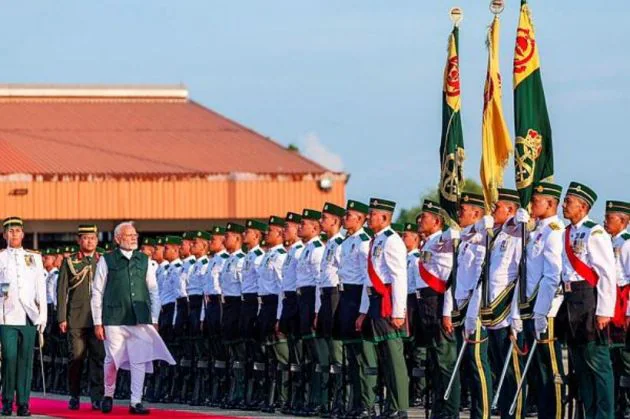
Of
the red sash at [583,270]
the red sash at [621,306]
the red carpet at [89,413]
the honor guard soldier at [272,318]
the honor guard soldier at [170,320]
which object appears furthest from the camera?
the honor guard soldier at [170,320]

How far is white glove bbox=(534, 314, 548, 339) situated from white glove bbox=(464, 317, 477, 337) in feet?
3.39

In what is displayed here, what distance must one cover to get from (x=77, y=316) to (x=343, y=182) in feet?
112

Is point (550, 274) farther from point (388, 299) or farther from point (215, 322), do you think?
point (215, 322)

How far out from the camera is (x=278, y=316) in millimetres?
20031

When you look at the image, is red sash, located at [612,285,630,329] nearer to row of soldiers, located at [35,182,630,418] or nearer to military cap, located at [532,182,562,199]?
row of soldiers, located at [35,182,630,418]

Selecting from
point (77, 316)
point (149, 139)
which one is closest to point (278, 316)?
point (77, 316)

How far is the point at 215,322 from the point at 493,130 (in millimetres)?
4968

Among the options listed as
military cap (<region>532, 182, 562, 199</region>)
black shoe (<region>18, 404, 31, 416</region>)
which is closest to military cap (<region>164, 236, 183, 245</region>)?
black shoe (<region>18, 404, 31, 416</region>)

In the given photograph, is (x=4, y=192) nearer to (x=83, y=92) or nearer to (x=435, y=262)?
(x=83, y=92)

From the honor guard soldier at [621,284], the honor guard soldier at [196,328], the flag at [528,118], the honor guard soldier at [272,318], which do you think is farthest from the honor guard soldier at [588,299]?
the honor guard soldier at [196,328]

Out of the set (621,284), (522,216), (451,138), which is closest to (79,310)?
(451,138)

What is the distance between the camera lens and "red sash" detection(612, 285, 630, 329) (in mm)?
14901

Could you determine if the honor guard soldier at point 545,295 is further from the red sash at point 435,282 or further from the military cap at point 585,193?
the red sash at point 435,282

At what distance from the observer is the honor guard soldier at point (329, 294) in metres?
18.6
